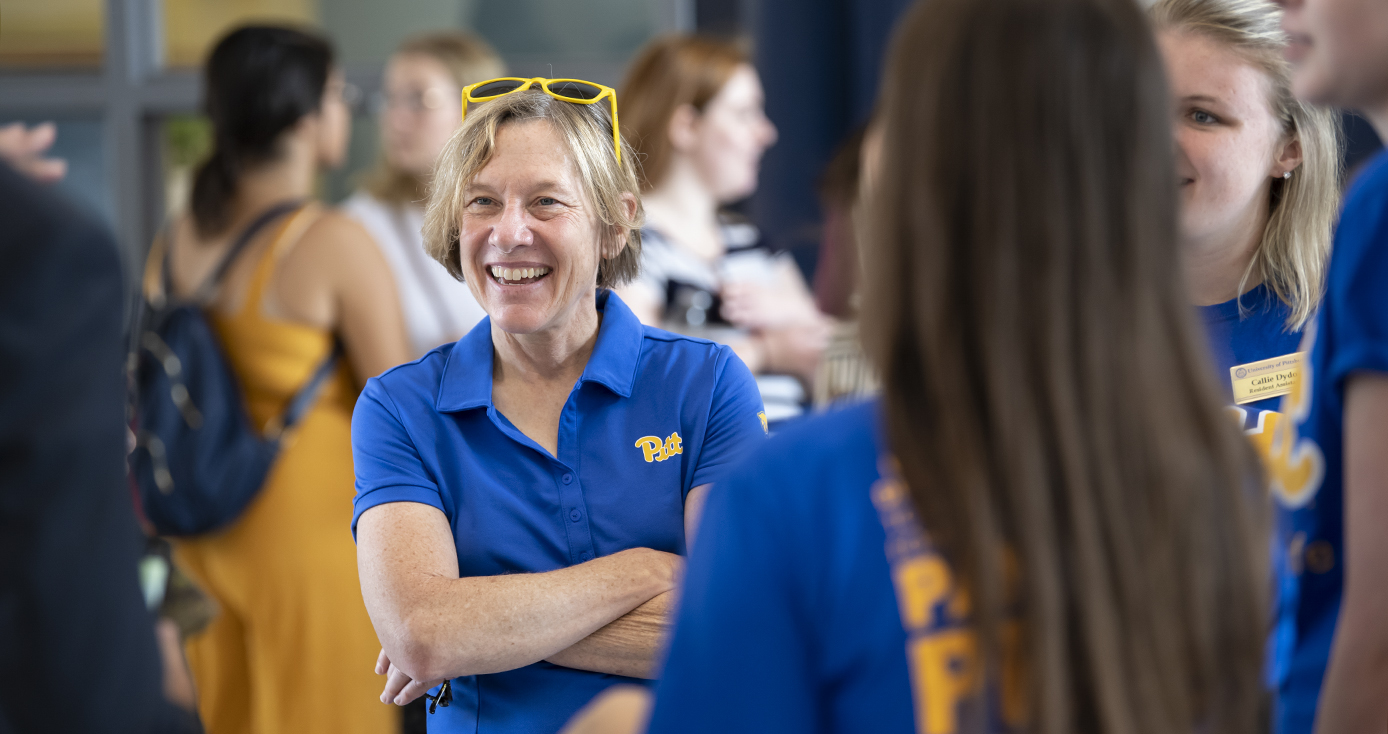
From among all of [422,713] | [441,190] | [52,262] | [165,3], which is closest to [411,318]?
[422,713]

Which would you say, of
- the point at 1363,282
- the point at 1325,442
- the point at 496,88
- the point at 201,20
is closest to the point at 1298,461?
the point at 1325,442

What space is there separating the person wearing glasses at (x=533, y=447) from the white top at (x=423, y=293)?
1.45m

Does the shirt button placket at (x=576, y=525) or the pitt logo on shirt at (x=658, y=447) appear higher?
the pitt logo on shirt at (x=658, y=447)

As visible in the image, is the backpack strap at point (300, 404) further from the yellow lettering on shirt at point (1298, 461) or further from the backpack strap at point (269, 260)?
the yellow lettering on shirt at point (1298, 461)

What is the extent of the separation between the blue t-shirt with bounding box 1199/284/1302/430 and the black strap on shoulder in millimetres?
1985

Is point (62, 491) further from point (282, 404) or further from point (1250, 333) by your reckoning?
point (282, 404)

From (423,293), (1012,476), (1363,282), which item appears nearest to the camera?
(1012,476)

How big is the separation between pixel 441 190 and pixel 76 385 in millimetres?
716

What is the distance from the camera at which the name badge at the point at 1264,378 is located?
1.57 m

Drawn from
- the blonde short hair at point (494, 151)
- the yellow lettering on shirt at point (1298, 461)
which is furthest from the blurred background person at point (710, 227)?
the yellow lettering on shirt at point (1298, 461)

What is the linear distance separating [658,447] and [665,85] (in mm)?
1701

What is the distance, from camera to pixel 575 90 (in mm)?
1572

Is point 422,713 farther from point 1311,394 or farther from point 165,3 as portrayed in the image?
point 165,3

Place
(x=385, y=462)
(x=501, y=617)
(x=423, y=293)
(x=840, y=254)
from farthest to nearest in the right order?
1. (x=840, y=254)
2. (x=423, y=293)
3. (x=385, y=462)
4. (x=501, y=617)
